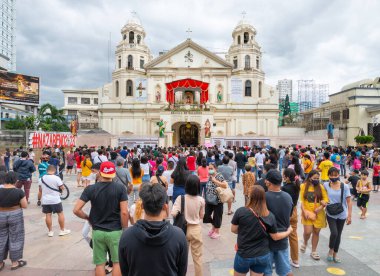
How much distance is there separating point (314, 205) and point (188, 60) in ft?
127

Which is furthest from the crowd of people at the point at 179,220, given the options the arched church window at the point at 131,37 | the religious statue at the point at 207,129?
the arched church window at the point at 131,37

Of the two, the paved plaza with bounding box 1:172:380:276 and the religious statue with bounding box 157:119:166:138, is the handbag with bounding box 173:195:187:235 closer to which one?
the paved plaza with bounding box 1:172:380:276

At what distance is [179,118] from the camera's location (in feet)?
117

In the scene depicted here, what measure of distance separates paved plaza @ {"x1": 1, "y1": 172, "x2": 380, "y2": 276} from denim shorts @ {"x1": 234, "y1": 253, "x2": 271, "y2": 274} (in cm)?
138

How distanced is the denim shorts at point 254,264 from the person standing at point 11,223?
372 cm

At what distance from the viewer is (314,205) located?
4.95 meters

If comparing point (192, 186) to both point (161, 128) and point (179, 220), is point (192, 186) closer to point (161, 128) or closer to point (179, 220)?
point (179, 220)

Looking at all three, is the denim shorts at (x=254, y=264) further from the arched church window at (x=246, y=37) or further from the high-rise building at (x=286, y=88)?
the high-rise building at (x=286, y=88)

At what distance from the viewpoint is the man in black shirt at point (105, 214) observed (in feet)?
12.2

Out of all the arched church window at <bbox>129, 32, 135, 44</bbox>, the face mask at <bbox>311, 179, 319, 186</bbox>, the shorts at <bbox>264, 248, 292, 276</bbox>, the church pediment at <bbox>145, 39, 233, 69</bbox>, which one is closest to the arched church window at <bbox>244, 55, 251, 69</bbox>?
the church pediment at <bbox>145, 39, 233, 69</bbox>

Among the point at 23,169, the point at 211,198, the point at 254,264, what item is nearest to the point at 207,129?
the point at 23,169

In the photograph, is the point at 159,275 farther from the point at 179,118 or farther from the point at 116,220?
the point at 179,118

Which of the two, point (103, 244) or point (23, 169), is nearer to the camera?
point (103, 244)

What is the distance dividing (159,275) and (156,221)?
406 millimetres
